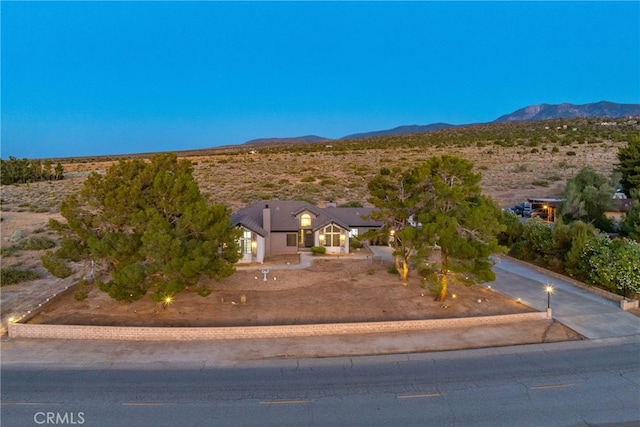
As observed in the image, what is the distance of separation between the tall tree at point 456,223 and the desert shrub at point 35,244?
86.2 feet

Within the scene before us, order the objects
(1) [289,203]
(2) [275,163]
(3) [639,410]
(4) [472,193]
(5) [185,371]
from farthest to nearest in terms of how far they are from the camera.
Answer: (2) [275,163]
(1) [289,203]
(4) [472,193]
(5) [185,371]
(3) [639,410]

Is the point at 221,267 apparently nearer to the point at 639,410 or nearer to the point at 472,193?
the point at 472,193

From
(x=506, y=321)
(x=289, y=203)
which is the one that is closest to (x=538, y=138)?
(x=289, y=203)

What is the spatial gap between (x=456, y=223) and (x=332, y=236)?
42.7ft

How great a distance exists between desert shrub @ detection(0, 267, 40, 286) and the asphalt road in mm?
11251

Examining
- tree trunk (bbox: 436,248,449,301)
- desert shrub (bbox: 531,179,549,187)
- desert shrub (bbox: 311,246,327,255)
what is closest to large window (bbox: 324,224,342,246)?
desert shrub (bbox: 311,246,327,255)

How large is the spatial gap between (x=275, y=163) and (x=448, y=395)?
254 ft

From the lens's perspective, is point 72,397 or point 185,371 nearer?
point 72,397

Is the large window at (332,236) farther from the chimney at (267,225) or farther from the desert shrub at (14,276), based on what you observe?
the desert shrub at (14,276)

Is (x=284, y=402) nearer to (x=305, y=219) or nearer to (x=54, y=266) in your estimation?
(x=54, y=266)

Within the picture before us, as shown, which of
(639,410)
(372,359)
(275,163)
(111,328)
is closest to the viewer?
(639,410)

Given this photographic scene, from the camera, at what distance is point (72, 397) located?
12.3 meters

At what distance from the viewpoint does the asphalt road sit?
37.3 feet

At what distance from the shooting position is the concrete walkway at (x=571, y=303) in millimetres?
17844
